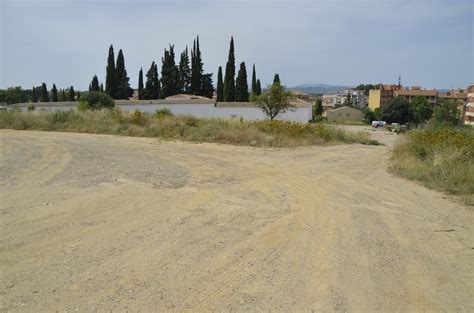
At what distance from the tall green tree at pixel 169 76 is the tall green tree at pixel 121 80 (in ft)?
16.7

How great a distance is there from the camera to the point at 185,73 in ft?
184

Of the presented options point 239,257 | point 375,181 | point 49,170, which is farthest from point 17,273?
point 375,181

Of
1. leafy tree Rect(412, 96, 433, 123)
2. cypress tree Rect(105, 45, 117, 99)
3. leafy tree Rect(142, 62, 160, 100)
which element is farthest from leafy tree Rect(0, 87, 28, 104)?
leafy tree Rect(412, 96, 433, 123)

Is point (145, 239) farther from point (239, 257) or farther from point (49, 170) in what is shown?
point (49, 170)

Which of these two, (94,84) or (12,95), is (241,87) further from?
(12,95)

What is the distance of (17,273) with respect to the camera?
12.8 ft

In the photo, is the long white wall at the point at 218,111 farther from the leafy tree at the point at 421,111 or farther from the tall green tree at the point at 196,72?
the leafy tree at the point at 421,111

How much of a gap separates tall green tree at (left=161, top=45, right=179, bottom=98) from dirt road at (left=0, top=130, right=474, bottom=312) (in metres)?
44.7

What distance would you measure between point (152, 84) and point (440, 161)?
160 ft

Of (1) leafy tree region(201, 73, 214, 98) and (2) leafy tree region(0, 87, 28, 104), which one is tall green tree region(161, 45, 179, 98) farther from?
(2) leafy tree region(0, 87, 28, 104)

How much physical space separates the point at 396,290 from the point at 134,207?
3.99 m

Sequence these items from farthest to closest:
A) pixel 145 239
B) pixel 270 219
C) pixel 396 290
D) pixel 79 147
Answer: pixel 79 147, pixel 270 219, pixel 145 239, pixel 396 290

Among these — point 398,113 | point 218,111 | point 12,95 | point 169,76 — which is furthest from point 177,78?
point 398,113

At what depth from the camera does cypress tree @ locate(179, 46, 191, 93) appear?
5584cm
